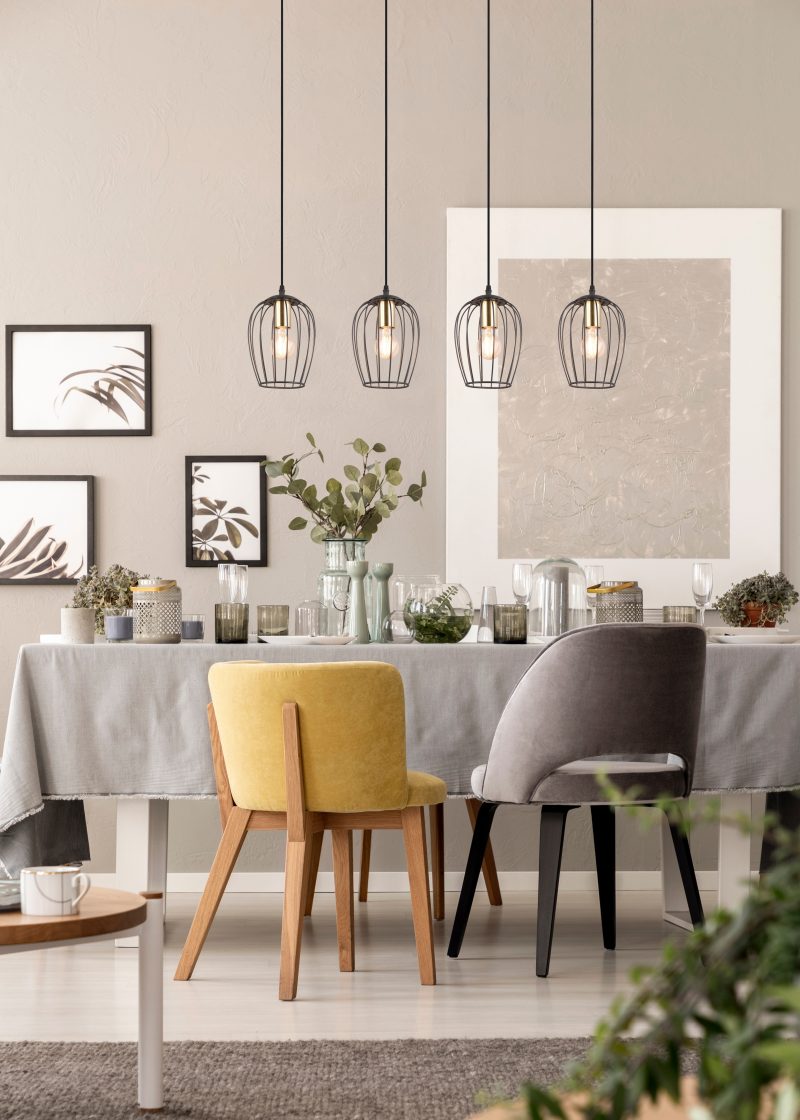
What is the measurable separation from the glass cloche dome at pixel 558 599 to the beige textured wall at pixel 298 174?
0.81 m

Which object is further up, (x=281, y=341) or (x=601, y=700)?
(x=281, y=341)

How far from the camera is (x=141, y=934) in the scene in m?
2.04

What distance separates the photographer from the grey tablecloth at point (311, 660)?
3.30 m

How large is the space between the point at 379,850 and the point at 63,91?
2.97 metres

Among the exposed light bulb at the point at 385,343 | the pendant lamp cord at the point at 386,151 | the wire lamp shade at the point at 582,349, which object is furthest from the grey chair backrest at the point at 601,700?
the pendant lamp cord at the point at 386,151

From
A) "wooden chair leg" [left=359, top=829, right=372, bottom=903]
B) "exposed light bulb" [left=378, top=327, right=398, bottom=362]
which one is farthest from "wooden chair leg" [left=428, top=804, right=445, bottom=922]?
"exposed light bulb" [left=378, top=327, right=398, bottom=362]

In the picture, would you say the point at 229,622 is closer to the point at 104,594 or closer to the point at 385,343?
the point at 104,594

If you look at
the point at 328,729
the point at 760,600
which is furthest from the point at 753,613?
the point at 328,729

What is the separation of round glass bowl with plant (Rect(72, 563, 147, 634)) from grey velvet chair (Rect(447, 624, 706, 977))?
4.07 ft

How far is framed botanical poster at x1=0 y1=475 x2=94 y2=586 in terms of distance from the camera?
4414mm

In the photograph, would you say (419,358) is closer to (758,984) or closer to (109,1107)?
(109,1107)

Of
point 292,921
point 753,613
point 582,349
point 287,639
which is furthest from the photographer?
point 582,349

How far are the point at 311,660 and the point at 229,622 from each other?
308 millimetres

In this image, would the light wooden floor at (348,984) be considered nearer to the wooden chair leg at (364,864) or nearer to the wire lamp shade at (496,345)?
the wooden chair leg at (364,864)
